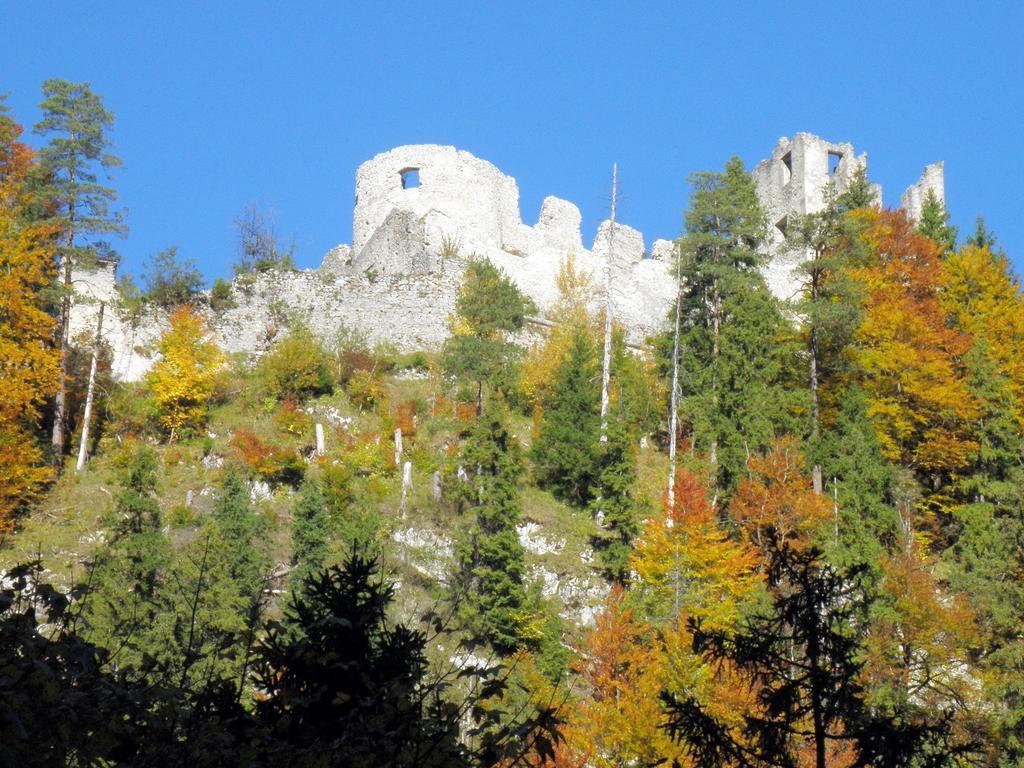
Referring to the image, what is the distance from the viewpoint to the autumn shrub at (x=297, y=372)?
106ft

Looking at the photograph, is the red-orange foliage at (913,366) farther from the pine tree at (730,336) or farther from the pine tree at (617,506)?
the pine tree at (617,506)

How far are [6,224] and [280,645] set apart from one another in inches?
874

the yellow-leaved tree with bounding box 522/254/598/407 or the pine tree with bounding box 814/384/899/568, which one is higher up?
the yellow-leaved tree with bounding box 522/254/598/407

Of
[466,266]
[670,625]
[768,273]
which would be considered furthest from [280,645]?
[768,273]

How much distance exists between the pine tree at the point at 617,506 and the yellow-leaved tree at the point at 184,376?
32.6ft

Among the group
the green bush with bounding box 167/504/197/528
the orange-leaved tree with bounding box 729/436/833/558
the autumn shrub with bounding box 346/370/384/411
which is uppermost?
the autumn shrub with bounding box 346/370/384/411

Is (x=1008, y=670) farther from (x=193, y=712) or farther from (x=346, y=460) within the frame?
(x=193, y=712)

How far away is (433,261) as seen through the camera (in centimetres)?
4044

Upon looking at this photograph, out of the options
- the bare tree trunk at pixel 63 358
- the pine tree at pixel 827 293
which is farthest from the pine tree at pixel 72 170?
the pine tree at pixel 827 293

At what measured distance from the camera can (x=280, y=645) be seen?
8648 millimetres

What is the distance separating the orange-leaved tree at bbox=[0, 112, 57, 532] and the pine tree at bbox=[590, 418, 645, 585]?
37.4 feet

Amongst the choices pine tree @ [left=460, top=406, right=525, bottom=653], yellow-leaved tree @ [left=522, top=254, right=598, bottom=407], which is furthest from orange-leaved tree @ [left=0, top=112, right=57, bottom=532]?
yellow-leaved tree @ [left=522, top=254, right=598, bottom=407]

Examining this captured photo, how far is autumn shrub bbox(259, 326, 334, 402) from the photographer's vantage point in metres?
32.2

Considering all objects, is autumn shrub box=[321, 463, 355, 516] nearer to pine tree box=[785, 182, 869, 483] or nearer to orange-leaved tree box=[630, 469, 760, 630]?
orange-leaved tree box=[630, 469, 760, 630]
